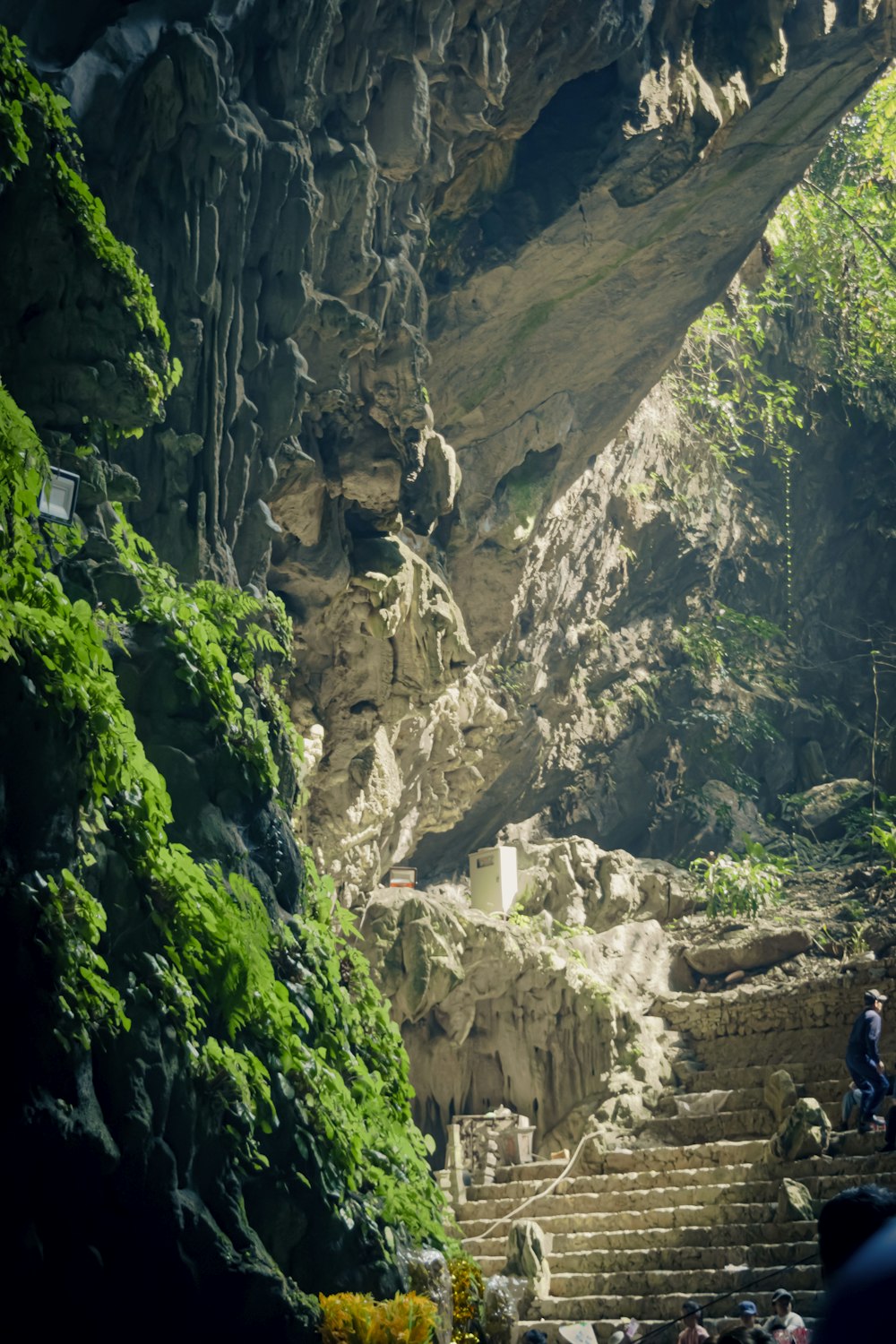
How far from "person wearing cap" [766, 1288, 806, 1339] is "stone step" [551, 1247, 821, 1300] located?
69cm

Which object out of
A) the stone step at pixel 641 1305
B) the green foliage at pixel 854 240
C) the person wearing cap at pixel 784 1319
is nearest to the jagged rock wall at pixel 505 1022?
the stone step at pixel 641 1305

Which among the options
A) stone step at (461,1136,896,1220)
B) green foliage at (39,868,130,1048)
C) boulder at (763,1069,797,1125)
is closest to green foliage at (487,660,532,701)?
stone step at (461,1136,896,1220)

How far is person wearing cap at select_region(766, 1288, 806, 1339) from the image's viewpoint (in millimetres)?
9742

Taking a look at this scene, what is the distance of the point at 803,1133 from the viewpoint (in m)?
12.9

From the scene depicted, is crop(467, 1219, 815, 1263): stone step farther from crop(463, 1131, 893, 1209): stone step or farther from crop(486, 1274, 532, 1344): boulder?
crop(486, 1274, 532, 1344): boulder

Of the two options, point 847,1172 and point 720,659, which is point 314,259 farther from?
point 720,659

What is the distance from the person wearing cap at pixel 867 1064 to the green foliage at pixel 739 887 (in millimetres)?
7386

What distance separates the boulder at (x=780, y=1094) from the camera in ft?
46.7

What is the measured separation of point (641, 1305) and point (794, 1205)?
158cm

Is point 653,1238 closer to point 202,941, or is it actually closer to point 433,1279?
point 433,1279

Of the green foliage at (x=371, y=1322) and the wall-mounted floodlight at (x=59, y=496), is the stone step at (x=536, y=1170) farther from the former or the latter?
the wall-mounted floodlight at (x=59, y=496)

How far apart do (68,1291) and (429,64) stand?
1169 centimetres

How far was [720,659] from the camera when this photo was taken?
26781 millimetres

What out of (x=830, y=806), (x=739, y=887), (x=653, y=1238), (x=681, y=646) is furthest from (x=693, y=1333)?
(x=681, y=646)
